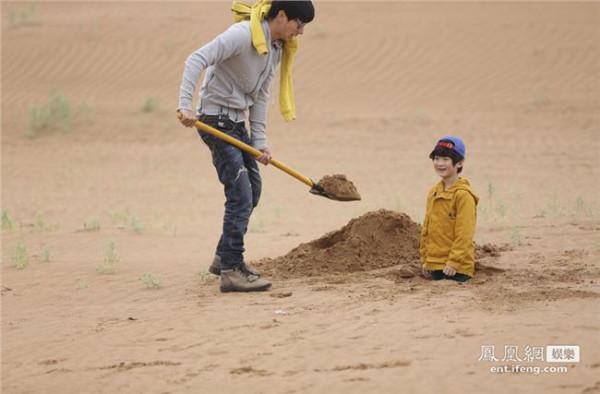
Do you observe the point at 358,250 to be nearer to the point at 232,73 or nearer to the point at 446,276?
the point at 446,276

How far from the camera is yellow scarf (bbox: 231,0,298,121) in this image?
5590 mm

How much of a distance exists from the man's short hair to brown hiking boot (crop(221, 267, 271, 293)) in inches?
63.3

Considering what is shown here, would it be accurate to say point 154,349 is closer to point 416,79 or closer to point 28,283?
point 28,283

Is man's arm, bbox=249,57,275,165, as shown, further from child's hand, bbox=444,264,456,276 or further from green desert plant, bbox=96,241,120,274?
green desert plant, bbox=96,241,120,274

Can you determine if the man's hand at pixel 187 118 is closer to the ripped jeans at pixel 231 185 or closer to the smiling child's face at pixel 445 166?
the ripped jeans at pixel 231 185

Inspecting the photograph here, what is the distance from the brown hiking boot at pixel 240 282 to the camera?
589 cm

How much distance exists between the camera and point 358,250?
6.61 metres

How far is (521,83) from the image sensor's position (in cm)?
1830

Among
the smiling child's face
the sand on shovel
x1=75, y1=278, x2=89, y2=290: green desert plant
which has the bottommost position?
x1=75, y1=278, x2=89, y2=290: green desert plant

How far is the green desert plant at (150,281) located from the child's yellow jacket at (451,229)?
185cm

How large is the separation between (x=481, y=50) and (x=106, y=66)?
805cm

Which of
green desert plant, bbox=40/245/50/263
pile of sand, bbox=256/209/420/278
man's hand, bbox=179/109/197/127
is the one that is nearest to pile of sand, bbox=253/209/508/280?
pile of sand, bbox=256/209/420/278

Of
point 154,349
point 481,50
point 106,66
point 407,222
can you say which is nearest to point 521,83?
point 481,50

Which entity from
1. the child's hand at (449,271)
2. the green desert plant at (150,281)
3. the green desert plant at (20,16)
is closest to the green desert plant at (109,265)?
the green desert plant at (150,281)
